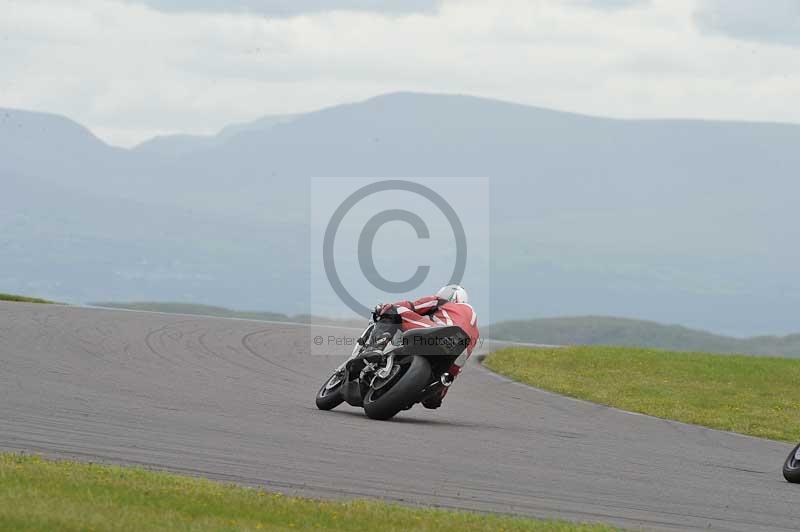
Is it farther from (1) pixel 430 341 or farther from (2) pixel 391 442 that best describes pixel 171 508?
(1) pixel 430 341

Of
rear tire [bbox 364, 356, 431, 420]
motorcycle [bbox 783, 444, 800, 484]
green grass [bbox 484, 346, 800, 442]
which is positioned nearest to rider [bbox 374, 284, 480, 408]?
rear tire [bbox 364, 356, 431, 420]

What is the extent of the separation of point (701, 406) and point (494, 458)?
35.2 ft

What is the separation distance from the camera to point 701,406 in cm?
2222

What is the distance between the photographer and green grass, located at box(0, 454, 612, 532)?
7859 mm

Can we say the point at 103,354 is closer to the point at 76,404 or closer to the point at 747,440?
the point at 76,404

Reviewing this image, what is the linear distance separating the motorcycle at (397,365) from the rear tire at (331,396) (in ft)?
0.95

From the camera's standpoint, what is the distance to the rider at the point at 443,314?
1490cm

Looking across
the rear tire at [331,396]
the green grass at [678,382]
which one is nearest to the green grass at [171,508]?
the rear tire at [331,396]

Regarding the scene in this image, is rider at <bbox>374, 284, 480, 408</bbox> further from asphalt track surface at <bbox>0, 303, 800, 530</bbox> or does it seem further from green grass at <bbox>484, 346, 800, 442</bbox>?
green grass at <bbox>484, 346, 800, 442</bbox>

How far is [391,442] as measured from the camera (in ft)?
42.4

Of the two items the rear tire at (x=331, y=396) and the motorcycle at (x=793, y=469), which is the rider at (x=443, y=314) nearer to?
the rear tire at (x=331, y=396)

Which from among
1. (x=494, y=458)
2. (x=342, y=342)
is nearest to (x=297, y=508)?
(x=494, y=458)

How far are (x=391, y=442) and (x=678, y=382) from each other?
1439 centimetres

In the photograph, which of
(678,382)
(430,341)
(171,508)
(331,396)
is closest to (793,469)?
(430,341)
